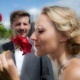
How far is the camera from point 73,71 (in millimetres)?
814

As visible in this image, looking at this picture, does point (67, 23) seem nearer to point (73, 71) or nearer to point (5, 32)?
point (73, 71)

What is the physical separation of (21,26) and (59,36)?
26.4 inches

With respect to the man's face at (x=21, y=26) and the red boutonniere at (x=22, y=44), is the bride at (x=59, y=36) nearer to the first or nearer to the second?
the red boutonniere at (x=22, y=44)

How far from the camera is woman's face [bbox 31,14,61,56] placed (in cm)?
87

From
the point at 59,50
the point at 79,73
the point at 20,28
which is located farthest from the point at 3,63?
the point at 20,28

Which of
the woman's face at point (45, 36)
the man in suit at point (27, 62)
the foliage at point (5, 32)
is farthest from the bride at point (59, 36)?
the foliage at point (5, 32)

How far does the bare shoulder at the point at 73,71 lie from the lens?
2.63 ft

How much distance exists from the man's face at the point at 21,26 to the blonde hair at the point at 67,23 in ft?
1.94

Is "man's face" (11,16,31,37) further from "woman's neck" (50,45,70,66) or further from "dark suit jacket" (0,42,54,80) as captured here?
"woman's neck" (50,45,70,66)

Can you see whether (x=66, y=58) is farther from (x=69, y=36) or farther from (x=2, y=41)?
(x=2, y=41)

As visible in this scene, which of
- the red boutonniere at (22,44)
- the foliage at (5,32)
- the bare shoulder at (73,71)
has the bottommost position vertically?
the foliage at (5,32)

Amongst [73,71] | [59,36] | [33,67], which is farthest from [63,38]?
[33,67]

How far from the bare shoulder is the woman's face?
0.29 feet

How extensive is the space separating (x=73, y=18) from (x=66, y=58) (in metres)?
0.15
